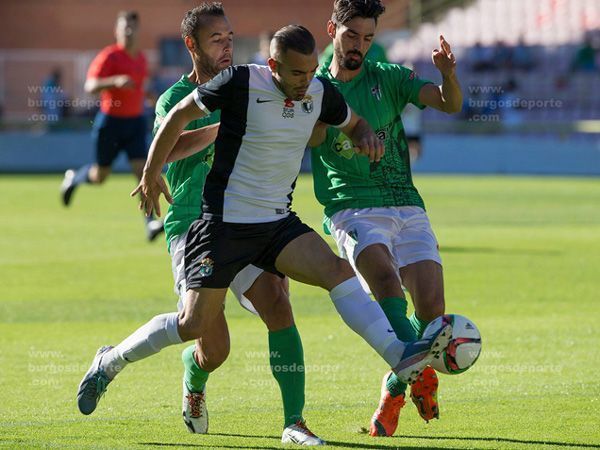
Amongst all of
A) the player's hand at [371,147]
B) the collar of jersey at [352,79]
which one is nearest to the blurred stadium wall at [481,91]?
the collar of jersey at [352,79]

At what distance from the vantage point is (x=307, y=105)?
607cm

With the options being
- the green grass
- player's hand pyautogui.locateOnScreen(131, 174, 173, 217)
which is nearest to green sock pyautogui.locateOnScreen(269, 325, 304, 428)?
the green grass

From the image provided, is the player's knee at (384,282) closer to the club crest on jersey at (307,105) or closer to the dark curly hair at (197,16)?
the club crest on jersey at (307,105)

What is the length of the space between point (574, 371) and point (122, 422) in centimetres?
310

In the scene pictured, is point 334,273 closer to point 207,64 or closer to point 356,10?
point 207,64

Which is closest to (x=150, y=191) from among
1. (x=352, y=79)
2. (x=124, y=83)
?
(x=352, y=79)

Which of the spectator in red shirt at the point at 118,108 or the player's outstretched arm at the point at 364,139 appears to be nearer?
the player's outstretched arm at the point at 364,139

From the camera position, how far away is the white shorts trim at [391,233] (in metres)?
6.89

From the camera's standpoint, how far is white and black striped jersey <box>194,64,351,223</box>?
596cm

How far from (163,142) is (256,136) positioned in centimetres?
45

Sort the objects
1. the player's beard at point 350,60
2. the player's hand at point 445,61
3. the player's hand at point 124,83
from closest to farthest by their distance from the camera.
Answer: the player's hand at point 445,61
the player's beard at point 350,60
the player's hand at point 124,83

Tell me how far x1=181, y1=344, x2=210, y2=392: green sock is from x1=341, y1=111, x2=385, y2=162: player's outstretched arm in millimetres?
1518

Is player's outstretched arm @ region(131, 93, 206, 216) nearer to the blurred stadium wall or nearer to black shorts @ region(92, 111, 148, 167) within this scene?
black shorts @ region(92, 111, 148, 167)

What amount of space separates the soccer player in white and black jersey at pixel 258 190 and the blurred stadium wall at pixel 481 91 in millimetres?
22520
